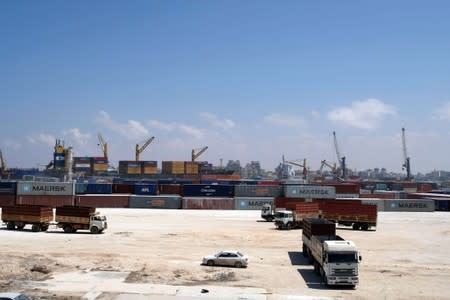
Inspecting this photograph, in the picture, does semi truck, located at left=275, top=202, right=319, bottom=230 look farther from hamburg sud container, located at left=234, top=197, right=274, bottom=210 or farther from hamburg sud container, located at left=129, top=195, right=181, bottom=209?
hamburg sud container, located at left=129, top=195, right=181, bottom=209

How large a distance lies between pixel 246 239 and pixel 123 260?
54.0 feet

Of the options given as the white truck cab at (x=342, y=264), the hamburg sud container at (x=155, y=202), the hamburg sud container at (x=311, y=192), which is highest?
the hamburg sud container at (x=311, y=192)

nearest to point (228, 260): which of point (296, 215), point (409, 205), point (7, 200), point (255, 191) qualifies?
point (296, 215)

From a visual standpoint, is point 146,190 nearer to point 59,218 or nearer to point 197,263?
point 59,218

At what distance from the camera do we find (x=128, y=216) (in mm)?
71250

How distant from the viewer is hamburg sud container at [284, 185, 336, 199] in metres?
88.8

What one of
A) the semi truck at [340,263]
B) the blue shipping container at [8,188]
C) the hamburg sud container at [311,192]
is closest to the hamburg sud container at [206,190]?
the hamburg sud container at [311,192]

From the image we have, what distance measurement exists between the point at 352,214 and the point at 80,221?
3202 cm

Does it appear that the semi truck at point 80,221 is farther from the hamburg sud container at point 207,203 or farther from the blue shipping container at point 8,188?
the hamburg sud container at point 207,203

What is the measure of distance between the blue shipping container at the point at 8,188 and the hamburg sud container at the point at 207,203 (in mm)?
29270

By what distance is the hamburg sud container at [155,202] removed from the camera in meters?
89.1

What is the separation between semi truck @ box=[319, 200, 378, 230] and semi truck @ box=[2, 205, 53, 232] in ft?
106

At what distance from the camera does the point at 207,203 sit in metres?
89.7

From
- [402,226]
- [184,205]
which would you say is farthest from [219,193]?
[402,226]
